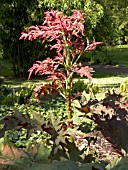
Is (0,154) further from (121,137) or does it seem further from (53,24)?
(53,24)

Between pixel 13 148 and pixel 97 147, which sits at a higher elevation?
pixel 13 148

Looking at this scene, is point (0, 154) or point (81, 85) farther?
point (81, 85)

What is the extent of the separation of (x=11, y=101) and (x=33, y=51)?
23.5ft

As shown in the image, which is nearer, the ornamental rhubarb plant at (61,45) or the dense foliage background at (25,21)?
the ornamental rhubarb plant at (61,45)

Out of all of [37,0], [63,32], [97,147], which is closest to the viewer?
[63,32]

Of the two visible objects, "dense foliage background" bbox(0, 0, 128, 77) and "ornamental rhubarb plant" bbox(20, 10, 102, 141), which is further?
"dense foliage background" bbox(0, 0, 128, 77)

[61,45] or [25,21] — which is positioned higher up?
[25,21]

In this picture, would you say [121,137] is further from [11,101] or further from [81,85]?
[81,85]

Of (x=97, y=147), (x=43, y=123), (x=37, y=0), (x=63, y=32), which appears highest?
(x=37, y=0)

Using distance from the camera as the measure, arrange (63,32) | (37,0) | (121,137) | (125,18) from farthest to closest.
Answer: (125,18)
(37,0)
(63,32)
(121,137)

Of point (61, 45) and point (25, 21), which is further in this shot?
point (25, 21)

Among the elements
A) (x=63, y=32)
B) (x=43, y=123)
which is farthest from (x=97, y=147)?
(x=43, y=123)

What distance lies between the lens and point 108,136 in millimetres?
1865

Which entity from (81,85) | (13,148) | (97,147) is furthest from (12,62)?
(13,148)
